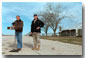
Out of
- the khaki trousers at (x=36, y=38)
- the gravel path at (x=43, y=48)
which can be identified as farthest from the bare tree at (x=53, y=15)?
the gravel path at (x=43, y=48)

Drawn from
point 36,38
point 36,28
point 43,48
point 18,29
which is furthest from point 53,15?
point 18,29

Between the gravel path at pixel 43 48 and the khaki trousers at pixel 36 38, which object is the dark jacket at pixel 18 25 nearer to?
the gravel path at pixel 43 48

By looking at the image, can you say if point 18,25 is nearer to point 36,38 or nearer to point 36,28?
point 36,28

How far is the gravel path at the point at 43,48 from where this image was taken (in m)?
6.98

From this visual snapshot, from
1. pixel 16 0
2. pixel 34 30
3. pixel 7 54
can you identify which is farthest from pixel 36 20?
pixel 7 54

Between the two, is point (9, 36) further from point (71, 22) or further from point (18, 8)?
point (71, 22)

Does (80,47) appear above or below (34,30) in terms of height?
below

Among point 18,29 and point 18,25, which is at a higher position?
point 18,25

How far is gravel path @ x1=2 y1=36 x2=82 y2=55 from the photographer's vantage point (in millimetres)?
6984

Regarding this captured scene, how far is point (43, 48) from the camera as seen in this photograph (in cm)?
713

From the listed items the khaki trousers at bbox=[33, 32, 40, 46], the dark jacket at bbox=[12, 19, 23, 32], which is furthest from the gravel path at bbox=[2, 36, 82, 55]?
the dark jacket at bbox=[12, 19, 23, 32]

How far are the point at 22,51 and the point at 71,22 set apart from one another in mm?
2040

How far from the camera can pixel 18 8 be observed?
7.12 m

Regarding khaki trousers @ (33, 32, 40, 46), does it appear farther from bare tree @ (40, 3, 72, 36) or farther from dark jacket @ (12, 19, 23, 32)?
dark jacket @ (12, 19, 23, 32)
